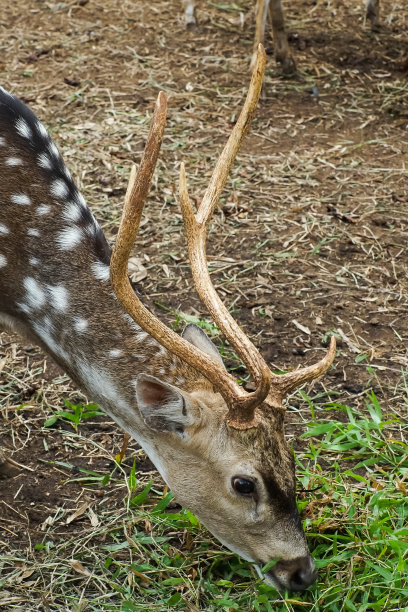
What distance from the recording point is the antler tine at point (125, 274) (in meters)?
2.94

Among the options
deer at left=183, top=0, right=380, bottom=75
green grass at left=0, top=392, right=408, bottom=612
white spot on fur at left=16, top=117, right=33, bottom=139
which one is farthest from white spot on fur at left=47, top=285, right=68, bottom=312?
deer at left=183, top=0, right=380, bottom=75

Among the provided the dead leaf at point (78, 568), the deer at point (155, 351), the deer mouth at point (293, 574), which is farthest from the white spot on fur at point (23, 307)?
the deer mouth at point (293, 574)

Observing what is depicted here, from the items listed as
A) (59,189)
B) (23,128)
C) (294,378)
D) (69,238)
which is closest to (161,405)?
(294,378)

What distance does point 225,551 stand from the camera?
352 centimetres

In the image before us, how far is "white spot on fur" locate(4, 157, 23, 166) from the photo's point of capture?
3.71 m

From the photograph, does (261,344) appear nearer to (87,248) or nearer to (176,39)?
(87,248)

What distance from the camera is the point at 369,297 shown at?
512 cm

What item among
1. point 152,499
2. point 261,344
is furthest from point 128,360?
point 261,344

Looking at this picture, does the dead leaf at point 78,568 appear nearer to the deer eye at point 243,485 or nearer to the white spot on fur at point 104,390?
the white spot on fur at point 104,390

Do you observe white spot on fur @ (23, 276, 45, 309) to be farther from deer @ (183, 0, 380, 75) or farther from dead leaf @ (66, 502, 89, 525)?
deer @ (183, 0, 380, 75)

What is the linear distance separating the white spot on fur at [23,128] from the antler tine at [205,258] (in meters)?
0.84

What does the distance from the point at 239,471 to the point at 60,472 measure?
1.33m

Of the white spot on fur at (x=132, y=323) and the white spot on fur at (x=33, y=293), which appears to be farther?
the white spot on fur at (x=33, y=293)

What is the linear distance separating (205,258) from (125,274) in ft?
1.35
